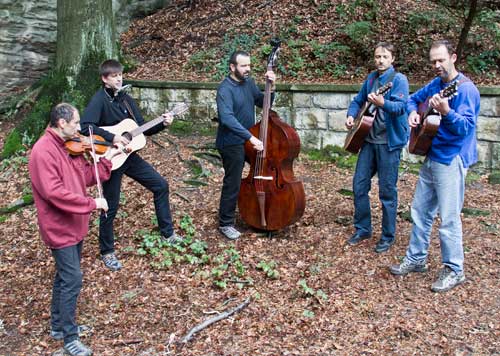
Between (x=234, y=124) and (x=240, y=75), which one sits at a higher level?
(x=240, y=75)

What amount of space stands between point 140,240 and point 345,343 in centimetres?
248

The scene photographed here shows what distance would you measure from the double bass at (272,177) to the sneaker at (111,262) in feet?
4.56

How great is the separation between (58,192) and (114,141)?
3.81 ft

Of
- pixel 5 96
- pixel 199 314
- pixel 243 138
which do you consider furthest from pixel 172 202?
pixel 5 96

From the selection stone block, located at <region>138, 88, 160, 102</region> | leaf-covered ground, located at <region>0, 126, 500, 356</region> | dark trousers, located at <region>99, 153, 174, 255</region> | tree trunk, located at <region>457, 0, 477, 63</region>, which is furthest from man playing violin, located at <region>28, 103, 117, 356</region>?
tree trunk, located at <region>457, 0, 477, 63</region>

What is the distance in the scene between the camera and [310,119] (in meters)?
7.89

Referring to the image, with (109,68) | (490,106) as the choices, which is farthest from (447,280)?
(490,106)

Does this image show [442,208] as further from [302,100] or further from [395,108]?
[302,100]

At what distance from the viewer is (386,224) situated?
502 centimetres

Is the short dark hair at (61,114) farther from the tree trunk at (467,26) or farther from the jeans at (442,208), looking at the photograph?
the tree trunk at (467,26)

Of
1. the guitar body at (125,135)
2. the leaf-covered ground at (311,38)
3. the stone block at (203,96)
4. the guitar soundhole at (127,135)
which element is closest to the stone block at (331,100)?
the leaf-covered ground at (311,38)

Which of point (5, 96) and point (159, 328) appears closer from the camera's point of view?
point (159, 328)

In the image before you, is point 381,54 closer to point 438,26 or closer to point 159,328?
point 159,328

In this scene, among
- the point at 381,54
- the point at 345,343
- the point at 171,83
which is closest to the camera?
the point at 345,343
